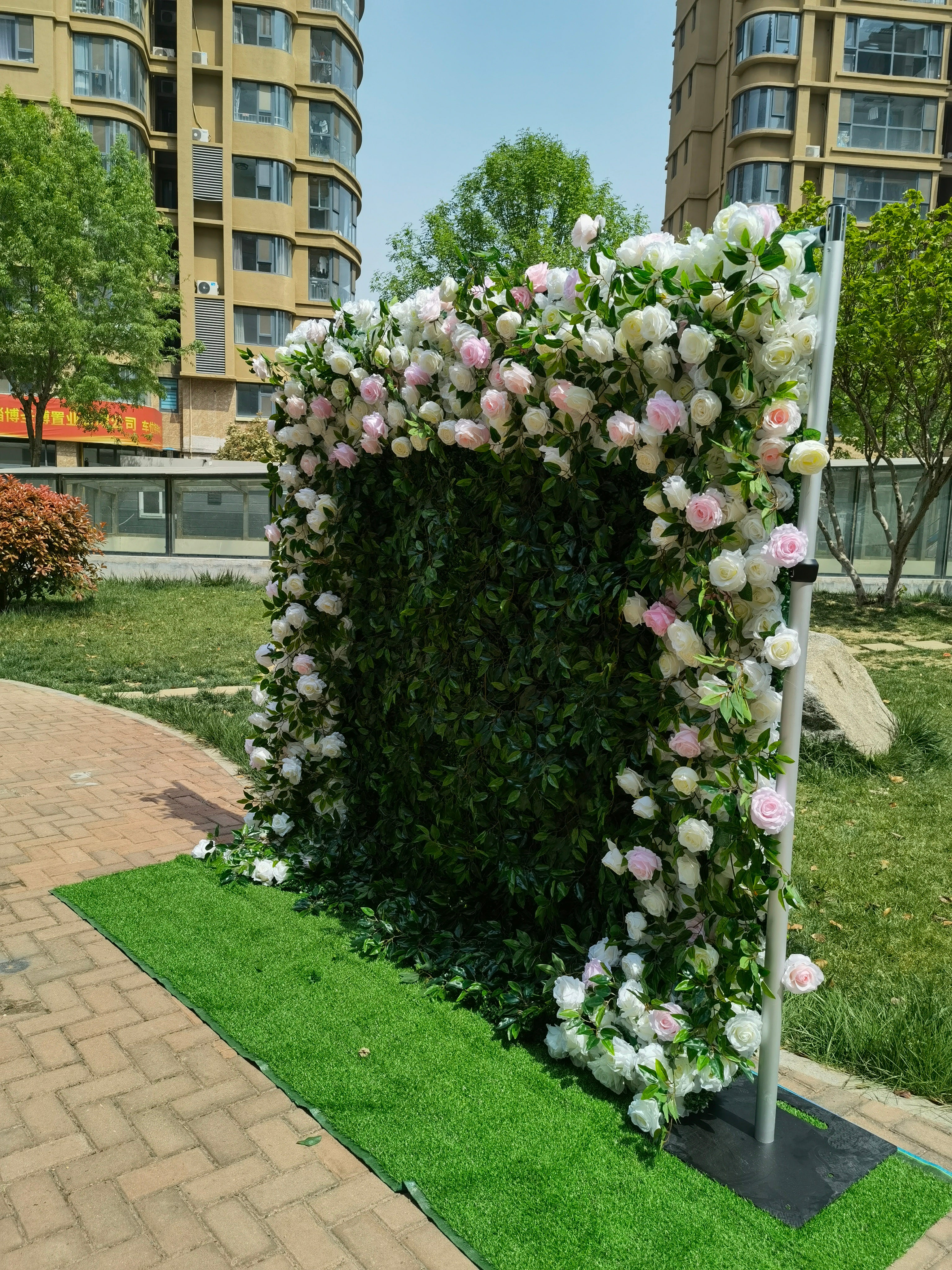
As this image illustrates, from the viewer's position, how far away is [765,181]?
4450cm

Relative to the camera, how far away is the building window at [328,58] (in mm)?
42375

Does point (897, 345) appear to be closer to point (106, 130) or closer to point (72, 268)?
point (72, 268)

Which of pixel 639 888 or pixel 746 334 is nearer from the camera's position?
pixel 746 334

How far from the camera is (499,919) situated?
4191mm

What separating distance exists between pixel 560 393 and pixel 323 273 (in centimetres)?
4373

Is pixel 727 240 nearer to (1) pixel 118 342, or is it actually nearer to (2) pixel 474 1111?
(2) pixel 474 1111

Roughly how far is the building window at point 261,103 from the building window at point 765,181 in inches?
775

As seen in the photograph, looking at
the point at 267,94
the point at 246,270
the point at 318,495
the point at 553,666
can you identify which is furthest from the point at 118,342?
the point at 553,666

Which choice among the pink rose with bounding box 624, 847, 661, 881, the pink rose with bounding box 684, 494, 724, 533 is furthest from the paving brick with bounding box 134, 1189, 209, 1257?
the pink rose with bounding box 684, 494, 724, 533

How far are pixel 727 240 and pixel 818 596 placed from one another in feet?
54.6

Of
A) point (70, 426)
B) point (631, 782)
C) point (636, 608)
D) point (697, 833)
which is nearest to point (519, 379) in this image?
point (636, 608)

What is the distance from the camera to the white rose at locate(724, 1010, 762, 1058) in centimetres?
309

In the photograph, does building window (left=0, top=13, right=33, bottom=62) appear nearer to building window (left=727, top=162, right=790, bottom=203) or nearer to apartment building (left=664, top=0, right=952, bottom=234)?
building window (left=727, top=162, right=790, bottom=203)

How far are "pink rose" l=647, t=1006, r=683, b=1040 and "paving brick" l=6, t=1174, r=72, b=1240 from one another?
1.80 m
